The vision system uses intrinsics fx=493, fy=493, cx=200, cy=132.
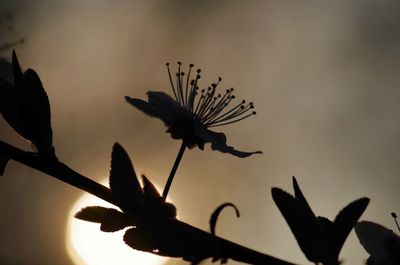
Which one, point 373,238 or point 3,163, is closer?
point 3,163

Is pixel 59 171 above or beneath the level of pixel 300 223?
above

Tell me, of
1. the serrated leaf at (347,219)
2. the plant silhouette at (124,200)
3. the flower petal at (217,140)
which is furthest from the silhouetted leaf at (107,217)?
the flower petal at (217,140)

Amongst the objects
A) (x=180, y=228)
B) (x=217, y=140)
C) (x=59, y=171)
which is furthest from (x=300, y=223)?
(x=217, y=140)

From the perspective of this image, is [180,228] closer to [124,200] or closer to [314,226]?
[124,200]

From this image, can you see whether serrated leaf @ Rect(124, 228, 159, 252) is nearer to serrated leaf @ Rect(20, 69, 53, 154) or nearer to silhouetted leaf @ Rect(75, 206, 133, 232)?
silhouetted leaf @ Rect(75, 206, 133, 232)

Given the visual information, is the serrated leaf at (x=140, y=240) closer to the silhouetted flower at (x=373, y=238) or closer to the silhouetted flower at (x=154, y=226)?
the silhouetted flower at (x=154, y=226)

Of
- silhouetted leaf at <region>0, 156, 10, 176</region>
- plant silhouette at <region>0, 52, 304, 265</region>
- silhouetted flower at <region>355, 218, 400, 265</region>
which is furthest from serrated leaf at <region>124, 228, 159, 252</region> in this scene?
silhouetted flower at <region>355, 218, 400, 265</region>

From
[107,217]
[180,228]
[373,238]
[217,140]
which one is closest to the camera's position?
[180,228]
